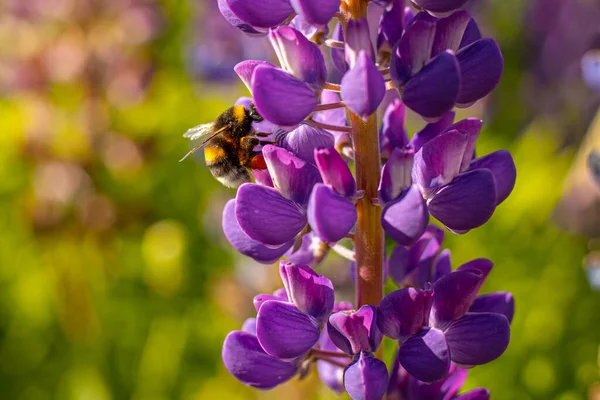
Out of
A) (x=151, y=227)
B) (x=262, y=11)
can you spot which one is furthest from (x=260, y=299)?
(x=151, y=227)

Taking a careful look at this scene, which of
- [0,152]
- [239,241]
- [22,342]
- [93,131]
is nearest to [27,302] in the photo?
[22,342]

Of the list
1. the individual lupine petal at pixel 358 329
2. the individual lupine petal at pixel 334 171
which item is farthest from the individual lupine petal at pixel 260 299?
the individual lupine petal at pixel 334 171

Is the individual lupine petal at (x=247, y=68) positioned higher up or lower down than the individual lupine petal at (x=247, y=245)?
higher up

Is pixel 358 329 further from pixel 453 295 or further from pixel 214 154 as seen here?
pixel 214 154

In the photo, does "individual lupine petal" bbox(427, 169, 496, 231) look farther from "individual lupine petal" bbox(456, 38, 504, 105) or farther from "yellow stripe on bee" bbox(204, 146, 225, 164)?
"yellow stripe on bee" bbox(204, 146, 225, 164)

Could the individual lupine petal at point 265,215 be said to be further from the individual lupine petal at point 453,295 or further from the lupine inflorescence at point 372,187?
the individual lupine petal at point 453,295

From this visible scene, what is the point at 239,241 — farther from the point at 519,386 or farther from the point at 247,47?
the point at 247,47
